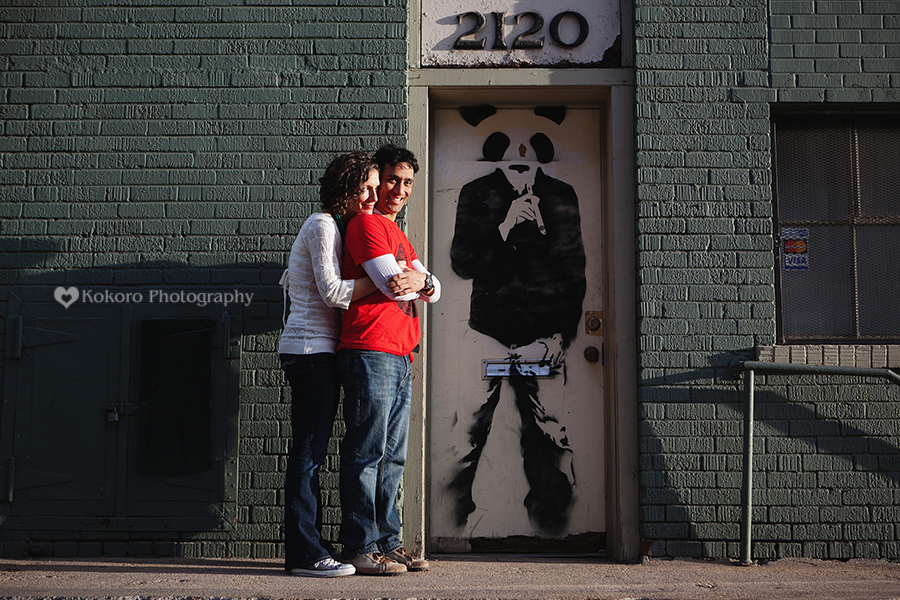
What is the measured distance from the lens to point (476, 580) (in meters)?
3.62

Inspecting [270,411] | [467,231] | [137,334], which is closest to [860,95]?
[467,231]

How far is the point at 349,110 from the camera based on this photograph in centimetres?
445

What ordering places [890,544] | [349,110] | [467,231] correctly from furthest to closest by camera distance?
1. [467,231]
2. [349,110]
3. [890,544]

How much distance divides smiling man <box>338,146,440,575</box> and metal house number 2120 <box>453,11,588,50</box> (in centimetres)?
153

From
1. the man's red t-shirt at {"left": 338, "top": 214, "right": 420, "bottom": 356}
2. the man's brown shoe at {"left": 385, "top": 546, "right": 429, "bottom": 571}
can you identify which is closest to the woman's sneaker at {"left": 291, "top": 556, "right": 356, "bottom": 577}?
the man's brown shoe at {"left": 385, "top": 546, "right": 429, "bottom": 571}

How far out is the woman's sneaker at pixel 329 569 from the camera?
3477 mm

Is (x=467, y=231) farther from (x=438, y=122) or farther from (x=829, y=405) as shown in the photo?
(x=829, y=405)

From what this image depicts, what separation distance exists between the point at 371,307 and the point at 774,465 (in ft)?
8.04

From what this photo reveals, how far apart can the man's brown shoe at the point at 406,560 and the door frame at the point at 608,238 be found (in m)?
0.40

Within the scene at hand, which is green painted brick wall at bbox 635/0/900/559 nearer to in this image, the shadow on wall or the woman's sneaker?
the shadow on wall

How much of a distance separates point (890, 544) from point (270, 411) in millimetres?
3558

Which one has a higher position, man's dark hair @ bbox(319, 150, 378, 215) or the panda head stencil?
the panda head stencil

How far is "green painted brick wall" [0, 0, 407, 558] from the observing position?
173 inches

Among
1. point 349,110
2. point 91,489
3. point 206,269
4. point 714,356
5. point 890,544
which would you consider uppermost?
point 349,110
